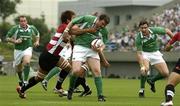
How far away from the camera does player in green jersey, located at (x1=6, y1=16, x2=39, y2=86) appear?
913 inches

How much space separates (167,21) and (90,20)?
40.0 metres

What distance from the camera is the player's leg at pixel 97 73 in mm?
17766

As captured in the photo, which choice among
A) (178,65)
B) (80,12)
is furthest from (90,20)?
(80,12)

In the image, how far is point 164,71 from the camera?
21906mm

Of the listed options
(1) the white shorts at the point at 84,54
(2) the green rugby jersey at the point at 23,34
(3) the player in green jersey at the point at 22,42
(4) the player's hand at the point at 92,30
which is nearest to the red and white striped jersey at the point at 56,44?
(1) the white shorts at the point at 84,54

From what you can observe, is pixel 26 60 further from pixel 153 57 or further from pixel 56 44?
pixel 56 44

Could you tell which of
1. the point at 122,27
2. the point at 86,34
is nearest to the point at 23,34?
the point at 86,34

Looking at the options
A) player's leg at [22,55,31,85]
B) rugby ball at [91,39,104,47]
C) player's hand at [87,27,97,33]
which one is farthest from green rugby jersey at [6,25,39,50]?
player's hand at [87,27,97,33]

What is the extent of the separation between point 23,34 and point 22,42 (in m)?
0.47

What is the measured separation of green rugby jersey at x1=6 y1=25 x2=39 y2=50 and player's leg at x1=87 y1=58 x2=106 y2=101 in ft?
18.1

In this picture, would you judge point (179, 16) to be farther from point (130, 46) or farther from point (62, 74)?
point (62, 74)

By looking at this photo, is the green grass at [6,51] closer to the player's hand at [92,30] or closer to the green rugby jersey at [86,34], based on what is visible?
the green rugby jersey at [86,34]

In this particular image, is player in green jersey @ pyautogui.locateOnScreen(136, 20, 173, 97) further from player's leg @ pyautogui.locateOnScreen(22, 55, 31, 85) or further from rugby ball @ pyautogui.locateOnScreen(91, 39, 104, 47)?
player's leg @ pyautogui.locateOnScreen(22, 55, 31, 85)

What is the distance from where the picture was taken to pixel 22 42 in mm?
23797
